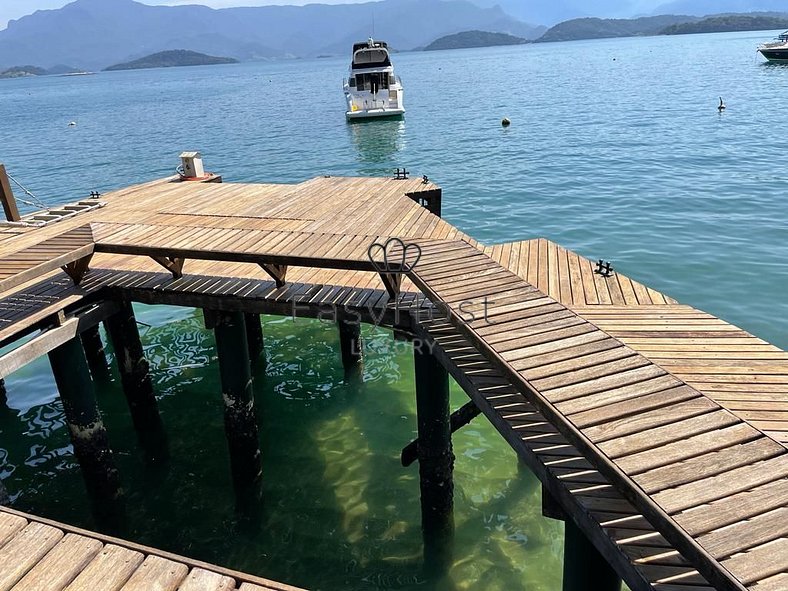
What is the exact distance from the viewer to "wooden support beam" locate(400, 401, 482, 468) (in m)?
8.96

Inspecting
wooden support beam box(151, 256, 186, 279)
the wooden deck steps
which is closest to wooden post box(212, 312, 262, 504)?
wooden support beam box(151, 256, 186, 279)

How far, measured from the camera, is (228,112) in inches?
2648

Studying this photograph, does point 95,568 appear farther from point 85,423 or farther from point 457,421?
point 457,421

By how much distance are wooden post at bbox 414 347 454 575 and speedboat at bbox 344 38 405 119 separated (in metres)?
45.4

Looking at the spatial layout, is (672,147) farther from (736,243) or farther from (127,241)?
(127,241)

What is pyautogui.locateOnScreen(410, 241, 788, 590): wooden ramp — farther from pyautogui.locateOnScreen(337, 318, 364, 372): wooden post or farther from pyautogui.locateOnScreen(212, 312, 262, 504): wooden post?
pyautogui.locateOnScreen(337, 318, 364, 372): wooden post

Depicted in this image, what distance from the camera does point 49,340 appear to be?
8.09 meters

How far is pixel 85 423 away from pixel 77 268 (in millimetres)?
2327

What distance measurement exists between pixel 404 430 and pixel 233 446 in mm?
3115

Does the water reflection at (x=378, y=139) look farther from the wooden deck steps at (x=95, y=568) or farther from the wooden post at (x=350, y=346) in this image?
the wooden deck steps at (x=95, y=568)

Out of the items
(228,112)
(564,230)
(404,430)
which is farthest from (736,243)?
(228,112)

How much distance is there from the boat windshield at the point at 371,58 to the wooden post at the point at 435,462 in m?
49.1

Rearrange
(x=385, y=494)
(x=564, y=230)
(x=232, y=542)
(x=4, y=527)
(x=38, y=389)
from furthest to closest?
(x=564, y=230) < (x=38, y=389) < (x=385, y=494) < (x=232, y=542) < (x=4, y=527)

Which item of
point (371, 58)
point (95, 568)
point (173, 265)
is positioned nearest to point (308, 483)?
point (173, 265)
